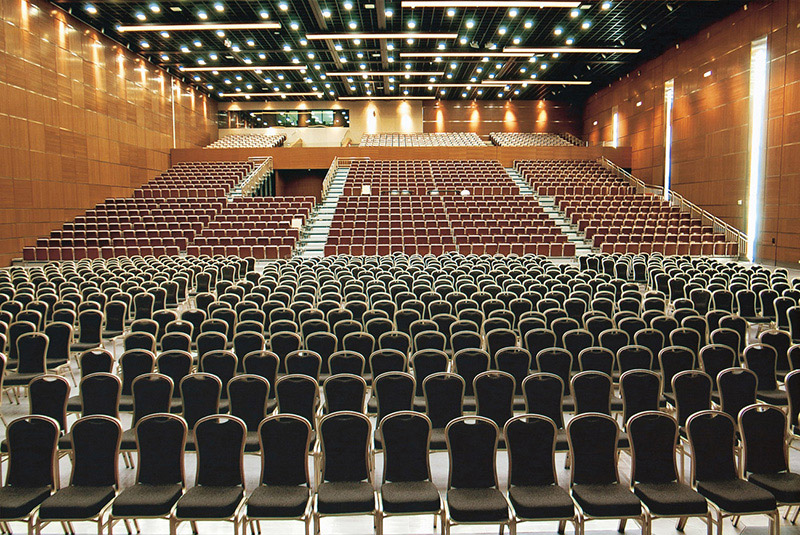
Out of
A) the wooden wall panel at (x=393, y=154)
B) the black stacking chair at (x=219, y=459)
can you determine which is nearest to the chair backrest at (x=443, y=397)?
the black stacking chair at (x=219, y=459)

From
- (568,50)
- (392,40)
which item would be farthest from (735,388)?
(392,40)

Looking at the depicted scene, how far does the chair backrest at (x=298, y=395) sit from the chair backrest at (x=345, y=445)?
0.78m

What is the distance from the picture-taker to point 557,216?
20750 mm

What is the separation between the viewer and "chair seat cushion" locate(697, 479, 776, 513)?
3.40 meters

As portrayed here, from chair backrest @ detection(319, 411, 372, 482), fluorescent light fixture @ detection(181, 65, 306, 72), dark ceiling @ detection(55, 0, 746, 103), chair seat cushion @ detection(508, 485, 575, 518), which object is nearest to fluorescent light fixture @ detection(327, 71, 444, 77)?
dark ceiling @ detection(55, 0, 746, 103)

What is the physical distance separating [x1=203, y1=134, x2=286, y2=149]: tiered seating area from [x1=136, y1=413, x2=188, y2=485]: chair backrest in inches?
1161

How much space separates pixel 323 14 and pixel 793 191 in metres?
16.3

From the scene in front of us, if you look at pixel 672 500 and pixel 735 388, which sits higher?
pixel 735 388

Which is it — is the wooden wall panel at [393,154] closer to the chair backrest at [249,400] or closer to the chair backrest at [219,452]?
the chair backrest at [249,400]

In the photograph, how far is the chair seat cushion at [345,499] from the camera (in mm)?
3428

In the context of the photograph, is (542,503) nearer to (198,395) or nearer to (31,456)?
(198,395)

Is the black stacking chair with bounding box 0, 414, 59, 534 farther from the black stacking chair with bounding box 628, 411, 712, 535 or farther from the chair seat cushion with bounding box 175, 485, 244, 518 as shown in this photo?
the black stacking chair with bounding box 628, 411, 712, 535

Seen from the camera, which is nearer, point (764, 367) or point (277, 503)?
point (277, 503)

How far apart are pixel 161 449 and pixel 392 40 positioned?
21.7 m
